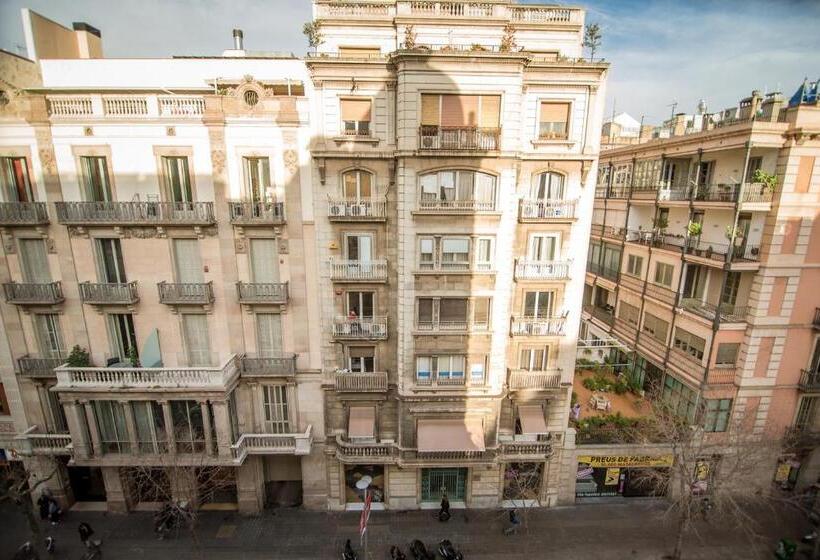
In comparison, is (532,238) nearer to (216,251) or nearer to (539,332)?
(539,332)

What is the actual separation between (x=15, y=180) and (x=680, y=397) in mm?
47304

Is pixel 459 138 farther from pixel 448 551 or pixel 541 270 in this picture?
pixel 448 551

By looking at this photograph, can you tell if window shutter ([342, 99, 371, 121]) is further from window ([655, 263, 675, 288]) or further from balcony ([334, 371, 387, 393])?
window ([655, 263, 675, 288])

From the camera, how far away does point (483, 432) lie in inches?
1048

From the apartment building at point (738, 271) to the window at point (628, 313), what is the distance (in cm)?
86

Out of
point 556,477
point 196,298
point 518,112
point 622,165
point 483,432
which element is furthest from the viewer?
A: point 622,165

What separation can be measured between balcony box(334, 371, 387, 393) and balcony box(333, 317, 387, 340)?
2.58 metres

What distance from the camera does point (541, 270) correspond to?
24.9 m

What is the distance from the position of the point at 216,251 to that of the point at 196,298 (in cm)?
320

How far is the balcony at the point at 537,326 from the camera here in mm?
25656

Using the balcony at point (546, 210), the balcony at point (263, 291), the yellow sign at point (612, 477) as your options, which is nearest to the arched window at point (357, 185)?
the balcony at point (263, 291)

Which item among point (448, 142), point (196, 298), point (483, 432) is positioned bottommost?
point (483, 432)

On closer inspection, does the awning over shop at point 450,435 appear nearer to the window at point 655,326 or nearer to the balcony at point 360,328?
the balcony at point 360,328

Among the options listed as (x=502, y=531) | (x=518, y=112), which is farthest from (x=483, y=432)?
(x=518, y=112)
